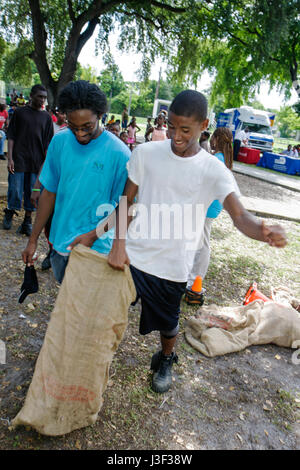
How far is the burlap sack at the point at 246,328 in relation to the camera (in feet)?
11.1

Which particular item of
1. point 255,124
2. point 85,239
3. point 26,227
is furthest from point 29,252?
point 255,124

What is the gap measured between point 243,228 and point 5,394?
1.93 metres

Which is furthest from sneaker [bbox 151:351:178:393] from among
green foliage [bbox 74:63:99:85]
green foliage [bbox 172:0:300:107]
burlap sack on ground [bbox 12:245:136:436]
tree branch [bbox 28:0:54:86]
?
green foliage [bbox 74:63:99:85]

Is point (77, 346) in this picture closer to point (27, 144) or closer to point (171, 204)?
point (171, 204)

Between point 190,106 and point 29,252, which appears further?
point 29,252

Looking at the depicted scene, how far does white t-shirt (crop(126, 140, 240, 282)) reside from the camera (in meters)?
1.99

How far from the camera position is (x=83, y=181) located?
216 cm

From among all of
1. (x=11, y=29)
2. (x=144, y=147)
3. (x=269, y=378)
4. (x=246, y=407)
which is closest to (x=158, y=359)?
(x=246, y=407)

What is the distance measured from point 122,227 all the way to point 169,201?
0.32 meters

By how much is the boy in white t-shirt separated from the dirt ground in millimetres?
782

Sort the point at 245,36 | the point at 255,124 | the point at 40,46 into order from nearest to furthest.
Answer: the point at 40,46 < the point at 245,36 < the point at 255,124

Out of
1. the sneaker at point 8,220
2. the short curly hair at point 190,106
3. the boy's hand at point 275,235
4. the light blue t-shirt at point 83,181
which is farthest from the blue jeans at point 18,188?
the boy's hand at point 275,235

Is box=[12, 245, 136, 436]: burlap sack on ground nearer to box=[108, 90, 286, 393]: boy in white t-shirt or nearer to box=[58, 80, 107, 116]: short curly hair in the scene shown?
box=[108, 90, 286, 393]: boy in white t-shirt
